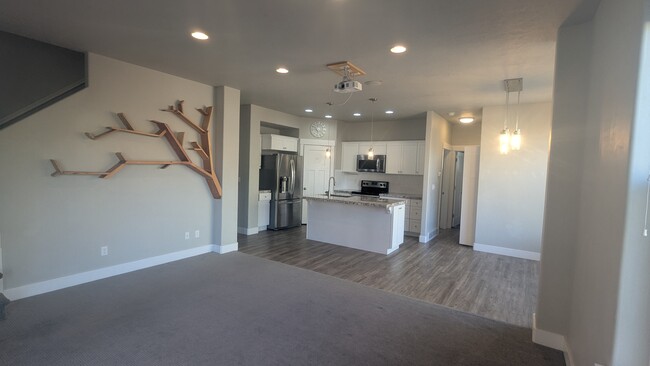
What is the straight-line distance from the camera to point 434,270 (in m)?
4.62

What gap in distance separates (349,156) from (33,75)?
6169mm

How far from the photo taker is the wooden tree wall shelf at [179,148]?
3.75 m

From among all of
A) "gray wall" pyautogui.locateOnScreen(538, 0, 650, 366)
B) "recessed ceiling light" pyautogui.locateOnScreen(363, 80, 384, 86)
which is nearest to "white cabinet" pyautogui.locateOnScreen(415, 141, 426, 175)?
"recessed ceiling light" pyautogui.locateOnScreen(363, 80, 384, 86)

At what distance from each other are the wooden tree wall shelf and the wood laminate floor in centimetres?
151

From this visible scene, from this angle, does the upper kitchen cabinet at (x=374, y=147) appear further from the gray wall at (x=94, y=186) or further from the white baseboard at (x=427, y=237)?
the gray wall at (x=94, y=186)

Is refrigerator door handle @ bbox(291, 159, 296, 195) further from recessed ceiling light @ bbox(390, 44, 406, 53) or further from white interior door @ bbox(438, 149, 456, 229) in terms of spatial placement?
recessed ceiling light @ bbox(390, 44, 406, 53)

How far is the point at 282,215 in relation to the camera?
23.2 feet

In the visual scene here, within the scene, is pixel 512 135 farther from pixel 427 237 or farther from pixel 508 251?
pixel 427 237

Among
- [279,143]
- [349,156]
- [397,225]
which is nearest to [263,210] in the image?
[279,143]

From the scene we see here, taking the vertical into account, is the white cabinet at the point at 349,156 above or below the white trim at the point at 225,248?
above

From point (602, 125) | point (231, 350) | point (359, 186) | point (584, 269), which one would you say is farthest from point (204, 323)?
point (359, 186)

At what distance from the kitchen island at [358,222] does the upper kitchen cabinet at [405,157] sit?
5.93 feet

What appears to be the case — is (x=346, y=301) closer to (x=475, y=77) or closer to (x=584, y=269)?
(x=584, y=269)

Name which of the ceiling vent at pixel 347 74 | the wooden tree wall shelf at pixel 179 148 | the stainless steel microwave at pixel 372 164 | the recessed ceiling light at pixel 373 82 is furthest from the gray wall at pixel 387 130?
the wooden tree wall shelf at pixel 179 148
